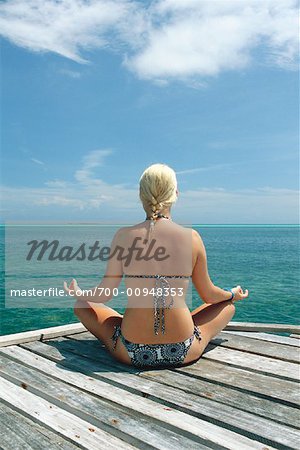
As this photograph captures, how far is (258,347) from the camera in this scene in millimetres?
4141

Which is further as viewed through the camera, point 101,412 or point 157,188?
point 157,188

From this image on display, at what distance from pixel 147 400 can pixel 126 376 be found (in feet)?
1.60

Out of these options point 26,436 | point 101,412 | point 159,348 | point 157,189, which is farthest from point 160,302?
point 26,436

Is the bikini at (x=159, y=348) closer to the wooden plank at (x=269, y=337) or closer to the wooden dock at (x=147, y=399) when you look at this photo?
the wooden dock at (x=147, y=399)

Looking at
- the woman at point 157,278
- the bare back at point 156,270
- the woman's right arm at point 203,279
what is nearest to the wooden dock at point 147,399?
the woman at point 157,278

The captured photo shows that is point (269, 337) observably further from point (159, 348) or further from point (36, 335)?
point (36, 335)

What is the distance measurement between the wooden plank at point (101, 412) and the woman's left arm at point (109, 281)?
0.72 meters

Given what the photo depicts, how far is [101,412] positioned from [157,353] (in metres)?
0.87

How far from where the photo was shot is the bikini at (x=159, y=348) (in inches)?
137

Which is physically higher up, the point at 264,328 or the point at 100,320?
the point at 100,320

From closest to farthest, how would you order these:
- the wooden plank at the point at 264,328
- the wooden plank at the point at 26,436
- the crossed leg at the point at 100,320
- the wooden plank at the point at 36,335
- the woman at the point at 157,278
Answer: the wooden plank at the point at 26,436 < the woman at the point at 157,278 < the crossed leg at the point at 100,320 < the wooden plank at the point at 36,335 < the wooden plank at the point at 264,328

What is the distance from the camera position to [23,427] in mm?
2535

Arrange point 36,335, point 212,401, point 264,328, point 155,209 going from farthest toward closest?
point 264,328 < point 36,335 < point 155,209 < point 212,401

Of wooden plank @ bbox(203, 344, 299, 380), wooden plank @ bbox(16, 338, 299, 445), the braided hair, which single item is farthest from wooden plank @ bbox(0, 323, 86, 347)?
the braided hair
